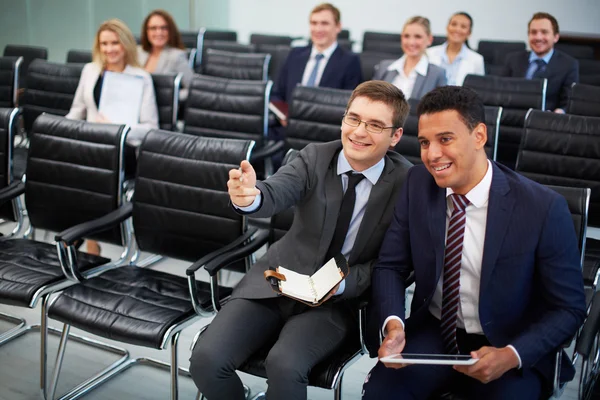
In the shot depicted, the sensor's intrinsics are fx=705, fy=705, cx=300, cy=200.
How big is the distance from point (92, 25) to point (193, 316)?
21.8 feet

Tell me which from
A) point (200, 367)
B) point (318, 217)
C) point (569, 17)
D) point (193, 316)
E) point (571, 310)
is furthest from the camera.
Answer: point (569, 17)

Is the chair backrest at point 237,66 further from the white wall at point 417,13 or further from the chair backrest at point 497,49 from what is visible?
the white wall at point 417,13

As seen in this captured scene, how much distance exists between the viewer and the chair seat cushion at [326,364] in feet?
6.95

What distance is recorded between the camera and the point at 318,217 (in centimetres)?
232

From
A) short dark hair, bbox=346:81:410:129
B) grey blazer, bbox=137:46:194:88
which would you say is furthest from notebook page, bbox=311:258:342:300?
grey blazer, bbox=137:46:194:88

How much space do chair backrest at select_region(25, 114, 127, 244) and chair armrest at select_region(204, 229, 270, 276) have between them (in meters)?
0.67

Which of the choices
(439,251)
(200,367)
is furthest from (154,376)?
(439,251)

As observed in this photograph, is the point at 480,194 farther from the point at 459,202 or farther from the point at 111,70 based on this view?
the point at 111,70

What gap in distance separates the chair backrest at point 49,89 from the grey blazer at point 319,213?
2.70 meters

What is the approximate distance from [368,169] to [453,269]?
0.45 m

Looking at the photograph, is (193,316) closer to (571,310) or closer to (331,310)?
(331,310)

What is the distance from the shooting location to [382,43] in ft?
24.2

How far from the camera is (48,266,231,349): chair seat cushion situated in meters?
2.37

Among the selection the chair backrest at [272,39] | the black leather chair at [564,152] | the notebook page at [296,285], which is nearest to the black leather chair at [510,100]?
the black leather chair at [564,152]
